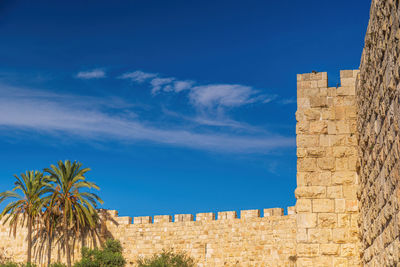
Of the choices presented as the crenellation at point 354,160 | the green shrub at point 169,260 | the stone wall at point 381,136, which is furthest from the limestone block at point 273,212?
the stone wall at point 381,136

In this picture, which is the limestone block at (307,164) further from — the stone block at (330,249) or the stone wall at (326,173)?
the stone block at (330,249)

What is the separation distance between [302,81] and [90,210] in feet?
49.9

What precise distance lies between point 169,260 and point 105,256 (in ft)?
8.92

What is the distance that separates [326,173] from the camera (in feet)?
24.3

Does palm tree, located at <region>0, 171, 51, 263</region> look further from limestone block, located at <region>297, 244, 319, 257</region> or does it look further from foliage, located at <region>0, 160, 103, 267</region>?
limestone block, located at <region>297, 244, 319, 257</region>

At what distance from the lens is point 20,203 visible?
22.4m

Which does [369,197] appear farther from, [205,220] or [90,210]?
[90,210]

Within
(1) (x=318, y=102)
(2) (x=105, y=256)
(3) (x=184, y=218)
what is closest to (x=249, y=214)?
(3) (x=184, y=218)

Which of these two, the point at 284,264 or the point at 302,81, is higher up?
the point at 302,81

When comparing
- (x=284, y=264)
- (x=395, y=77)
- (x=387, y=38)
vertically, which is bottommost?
(x=284, y=264)

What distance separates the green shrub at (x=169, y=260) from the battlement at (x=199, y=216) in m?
1.28

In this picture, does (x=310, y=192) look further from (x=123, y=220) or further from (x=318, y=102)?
(x=123, y=220)

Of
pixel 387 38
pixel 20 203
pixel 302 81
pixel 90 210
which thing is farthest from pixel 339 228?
pixel 20 203

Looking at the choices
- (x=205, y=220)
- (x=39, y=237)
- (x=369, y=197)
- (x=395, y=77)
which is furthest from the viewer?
(x=39, y=237)
